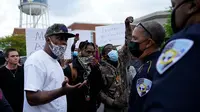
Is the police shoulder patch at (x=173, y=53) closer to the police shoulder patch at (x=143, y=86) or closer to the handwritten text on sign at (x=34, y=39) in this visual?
the police shoulder patch at (x=143, y=86)

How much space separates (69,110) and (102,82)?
67 cm

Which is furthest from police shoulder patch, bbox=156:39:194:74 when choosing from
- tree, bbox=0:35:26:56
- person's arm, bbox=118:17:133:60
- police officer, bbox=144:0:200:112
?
tree, bbox=0:35:26:56

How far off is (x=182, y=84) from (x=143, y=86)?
1302 mm

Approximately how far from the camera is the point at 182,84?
37.4 inches

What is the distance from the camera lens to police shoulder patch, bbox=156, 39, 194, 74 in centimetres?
98

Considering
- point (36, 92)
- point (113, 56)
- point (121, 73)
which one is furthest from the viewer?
point (113, 56)

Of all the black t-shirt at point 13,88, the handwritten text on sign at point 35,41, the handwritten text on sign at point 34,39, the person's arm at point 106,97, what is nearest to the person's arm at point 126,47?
the person's arm at point 106,97

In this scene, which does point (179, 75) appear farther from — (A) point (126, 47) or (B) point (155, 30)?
(A) point (126, 47)

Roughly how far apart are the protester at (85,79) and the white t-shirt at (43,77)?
0.92 metres

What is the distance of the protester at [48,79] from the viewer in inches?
107

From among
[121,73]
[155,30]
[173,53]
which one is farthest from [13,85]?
[173,53]

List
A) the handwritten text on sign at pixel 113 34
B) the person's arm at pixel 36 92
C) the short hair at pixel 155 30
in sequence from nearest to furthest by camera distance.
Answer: the person's arm at pixel 36 92 < the short hair at pixel 155 30 < the handwritten text on sign at pixel 113 34

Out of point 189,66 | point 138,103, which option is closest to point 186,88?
point 189,66

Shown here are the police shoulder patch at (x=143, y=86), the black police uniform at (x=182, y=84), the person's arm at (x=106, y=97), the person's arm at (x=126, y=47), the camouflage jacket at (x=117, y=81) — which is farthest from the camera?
the person's arm at (x=106, y=97)
